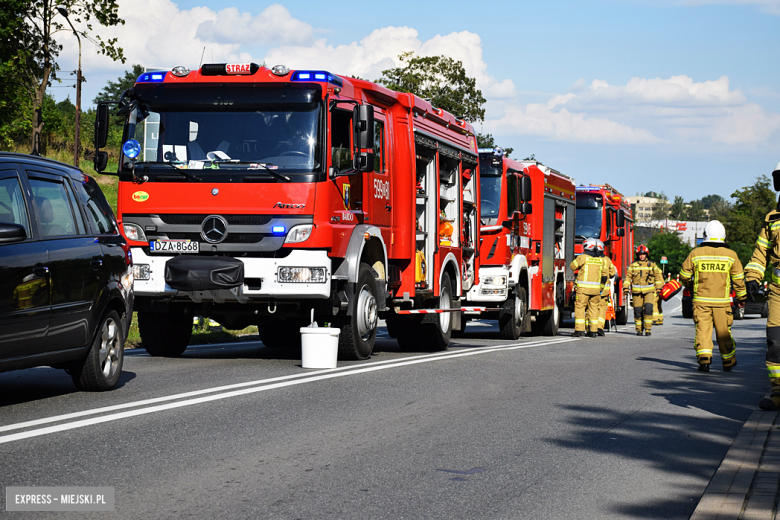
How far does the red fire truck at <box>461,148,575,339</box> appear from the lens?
1772cm

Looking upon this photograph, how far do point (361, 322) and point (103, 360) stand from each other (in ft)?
12.9

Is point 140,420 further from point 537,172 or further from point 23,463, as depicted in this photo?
Answer: point 537,172

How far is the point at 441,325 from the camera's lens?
14.6 m

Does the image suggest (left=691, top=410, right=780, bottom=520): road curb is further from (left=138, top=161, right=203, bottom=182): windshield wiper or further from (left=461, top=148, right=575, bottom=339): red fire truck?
(left=461, top=148, right=575, bottom=339): red fire truck

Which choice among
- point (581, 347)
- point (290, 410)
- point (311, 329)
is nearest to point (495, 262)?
point (581, 347)

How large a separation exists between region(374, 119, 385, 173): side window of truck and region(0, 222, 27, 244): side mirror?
590 centimetres

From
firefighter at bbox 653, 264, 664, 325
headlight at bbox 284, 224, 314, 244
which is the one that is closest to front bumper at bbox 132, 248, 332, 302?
headlight at bbox 284, 224, 314, 244

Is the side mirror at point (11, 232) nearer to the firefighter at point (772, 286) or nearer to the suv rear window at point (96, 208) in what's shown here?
the suv rear window at point (96, 208)

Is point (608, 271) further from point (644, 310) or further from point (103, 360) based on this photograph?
point (103, 360)

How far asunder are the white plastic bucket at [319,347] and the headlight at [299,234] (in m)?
0.98

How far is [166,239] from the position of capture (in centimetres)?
1099

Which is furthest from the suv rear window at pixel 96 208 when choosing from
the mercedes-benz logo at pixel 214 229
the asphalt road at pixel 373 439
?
the mercedes-benz logo at pixel 214 229

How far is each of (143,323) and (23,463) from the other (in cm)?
647

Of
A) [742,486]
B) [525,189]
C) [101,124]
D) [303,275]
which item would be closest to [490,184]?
[525,189]
